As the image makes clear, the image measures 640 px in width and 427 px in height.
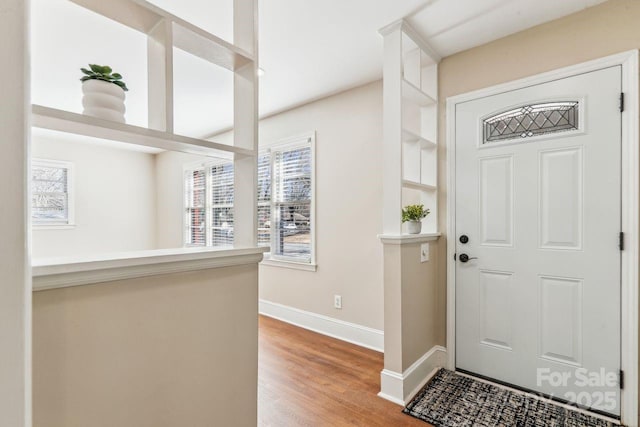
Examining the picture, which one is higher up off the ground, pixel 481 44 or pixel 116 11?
pixel 481 44

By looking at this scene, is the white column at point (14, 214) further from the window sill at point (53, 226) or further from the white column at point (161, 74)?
the window sill at point (53, 226)

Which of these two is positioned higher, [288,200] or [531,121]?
[531,121]

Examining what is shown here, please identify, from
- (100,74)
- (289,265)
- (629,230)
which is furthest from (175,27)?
(289,265)

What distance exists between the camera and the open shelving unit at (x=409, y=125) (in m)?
2.17

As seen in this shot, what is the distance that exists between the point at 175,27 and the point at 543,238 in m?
2.45

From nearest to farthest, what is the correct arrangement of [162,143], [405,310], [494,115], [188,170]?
1. [162,143]
2. [405,310]
3. [494,115]
4. [188,170]

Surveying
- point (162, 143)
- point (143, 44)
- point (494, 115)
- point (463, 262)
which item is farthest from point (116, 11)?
point (463, 262)

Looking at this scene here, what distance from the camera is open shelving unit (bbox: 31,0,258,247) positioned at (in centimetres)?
96

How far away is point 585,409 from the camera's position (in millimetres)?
1958

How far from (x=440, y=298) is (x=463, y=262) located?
362 mm

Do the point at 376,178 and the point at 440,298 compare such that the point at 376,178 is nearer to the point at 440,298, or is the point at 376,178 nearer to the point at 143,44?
the point at 440,298

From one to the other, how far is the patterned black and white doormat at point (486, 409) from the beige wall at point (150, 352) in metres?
1.23

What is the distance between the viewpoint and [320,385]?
226cm

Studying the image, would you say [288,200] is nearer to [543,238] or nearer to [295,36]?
[295,36]
